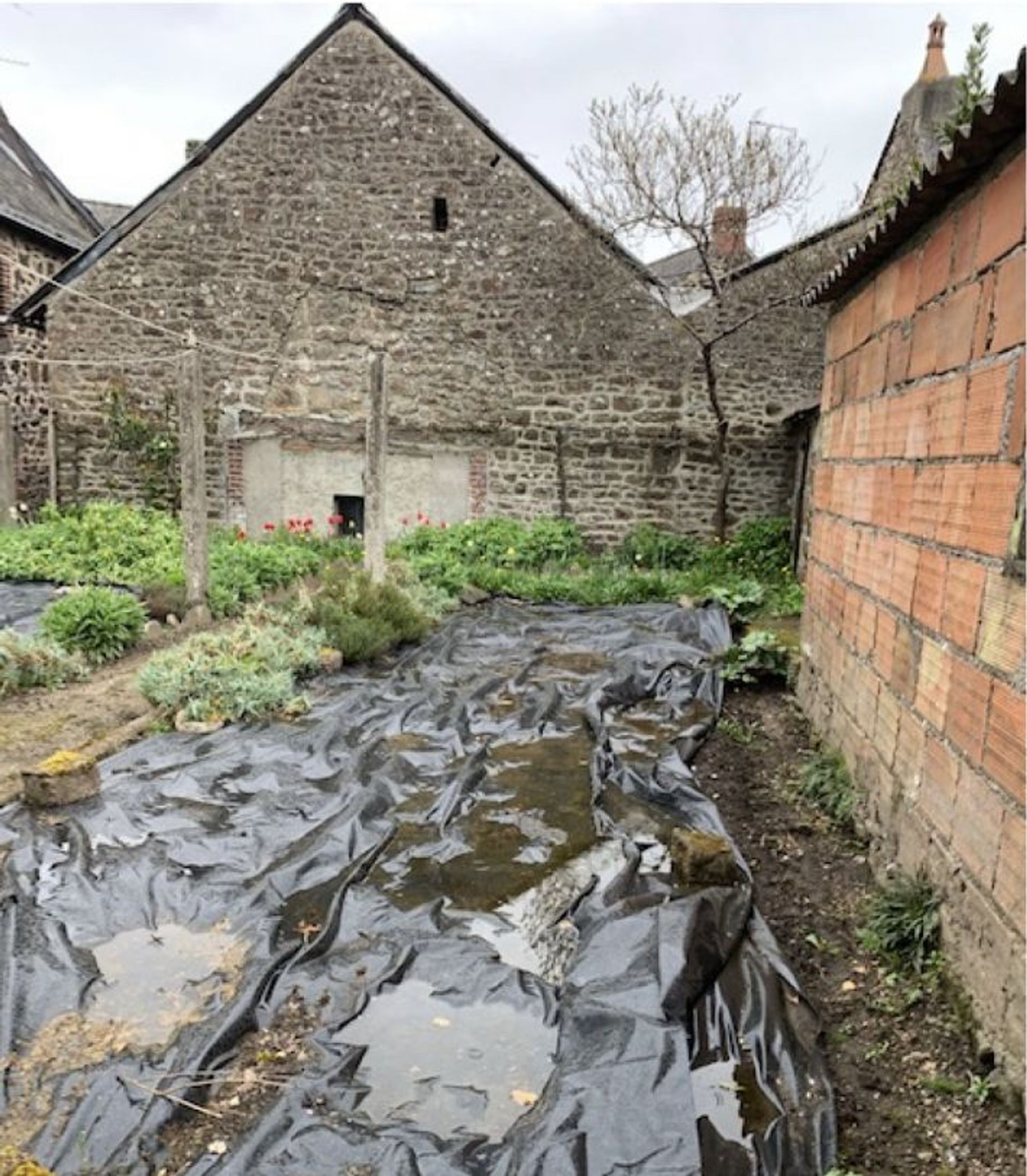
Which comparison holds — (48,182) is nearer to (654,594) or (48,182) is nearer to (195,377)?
(195,377)

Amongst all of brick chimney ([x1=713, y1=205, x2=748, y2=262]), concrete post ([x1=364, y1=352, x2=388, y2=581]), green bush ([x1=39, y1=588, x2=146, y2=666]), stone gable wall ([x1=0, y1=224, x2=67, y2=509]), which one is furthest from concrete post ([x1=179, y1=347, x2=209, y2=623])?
brick chimney ([x1=713, y1=205, x2=748, y2=262])

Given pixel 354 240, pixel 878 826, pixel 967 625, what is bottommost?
pixel 878 826

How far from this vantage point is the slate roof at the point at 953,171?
8.84 feet

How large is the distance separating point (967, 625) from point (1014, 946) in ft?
3.70

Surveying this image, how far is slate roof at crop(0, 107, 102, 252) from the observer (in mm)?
13883

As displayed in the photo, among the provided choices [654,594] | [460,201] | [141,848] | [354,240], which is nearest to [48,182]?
[354,240]

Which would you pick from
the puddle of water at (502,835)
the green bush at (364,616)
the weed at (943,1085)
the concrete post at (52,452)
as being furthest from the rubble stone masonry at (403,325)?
the weed at (943,1085)

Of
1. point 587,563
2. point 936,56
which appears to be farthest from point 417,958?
point 936,56

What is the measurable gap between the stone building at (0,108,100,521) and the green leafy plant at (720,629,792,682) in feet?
34.8

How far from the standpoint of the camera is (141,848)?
13.5 ft

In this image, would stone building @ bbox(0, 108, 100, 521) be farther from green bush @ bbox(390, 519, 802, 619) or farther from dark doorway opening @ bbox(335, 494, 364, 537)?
green bush @ bbox(390, 519, 802, 619)

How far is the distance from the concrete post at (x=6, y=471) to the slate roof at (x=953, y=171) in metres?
11.7

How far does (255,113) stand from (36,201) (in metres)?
5.72

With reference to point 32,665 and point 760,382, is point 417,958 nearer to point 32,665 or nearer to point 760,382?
point 32,665
